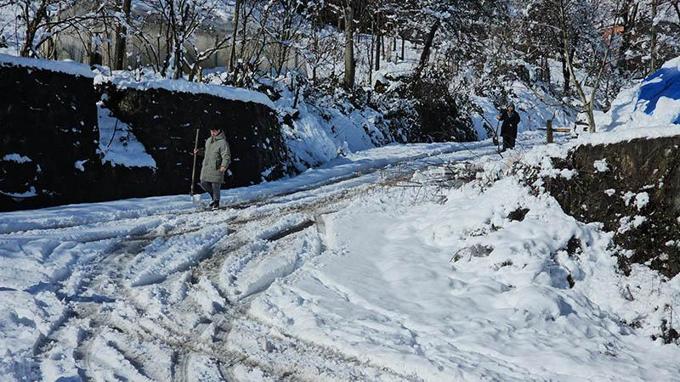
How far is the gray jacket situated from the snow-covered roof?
277 cm

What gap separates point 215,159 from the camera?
36.6 ft

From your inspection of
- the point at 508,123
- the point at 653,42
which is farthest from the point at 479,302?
the point at 508,123

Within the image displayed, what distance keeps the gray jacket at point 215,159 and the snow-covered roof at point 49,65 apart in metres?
2.77

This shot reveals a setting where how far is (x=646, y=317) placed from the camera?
5504 millimetres

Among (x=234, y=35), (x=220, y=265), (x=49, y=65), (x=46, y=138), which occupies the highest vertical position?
(x=234, y=35)

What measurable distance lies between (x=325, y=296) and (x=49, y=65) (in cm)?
770

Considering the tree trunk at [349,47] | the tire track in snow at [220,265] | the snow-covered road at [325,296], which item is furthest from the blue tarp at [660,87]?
the tree trunk at [349,47]

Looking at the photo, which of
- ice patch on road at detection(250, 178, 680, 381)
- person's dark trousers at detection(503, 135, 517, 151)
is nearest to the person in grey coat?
ice patch on road at detection(250, 178, 680, 381)

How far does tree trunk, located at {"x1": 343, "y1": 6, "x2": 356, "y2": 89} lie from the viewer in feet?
79.2

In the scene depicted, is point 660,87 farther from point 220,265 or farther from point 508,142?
point 508,142

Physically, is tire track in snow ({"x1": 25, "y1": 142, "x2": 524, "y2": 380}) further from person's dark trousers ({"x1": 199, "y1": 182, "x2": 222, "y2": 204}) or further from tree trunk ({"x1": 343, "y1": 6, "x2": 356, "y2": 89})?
tree trunk ({"x1": 343, "y1": 6, "x2": 356, "y2": 89})

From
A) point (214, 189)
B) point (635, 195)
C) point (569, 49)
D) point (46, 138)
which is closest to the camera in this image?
point (635, 195)

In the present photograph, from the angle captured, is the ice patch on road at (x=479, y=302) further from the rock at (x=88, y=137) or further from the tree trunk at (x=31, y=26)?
the tree trunk at (x=31, y=26)

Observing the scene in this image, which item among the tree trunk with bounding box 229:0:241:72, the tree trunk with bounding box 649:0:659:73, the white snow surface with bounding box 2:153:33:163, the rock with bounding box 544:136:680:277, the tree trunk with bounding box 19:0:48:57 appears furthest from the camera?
the tree trunk with bounding box 229:0:241:72
